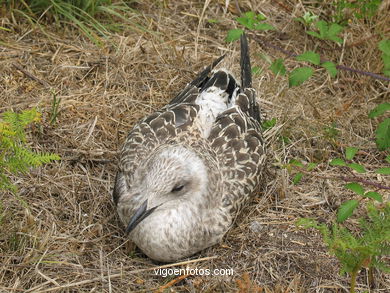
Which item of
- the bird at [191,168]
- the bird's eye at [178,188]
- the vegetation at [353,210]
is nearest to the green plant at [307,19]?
the vegetation at [353,210]

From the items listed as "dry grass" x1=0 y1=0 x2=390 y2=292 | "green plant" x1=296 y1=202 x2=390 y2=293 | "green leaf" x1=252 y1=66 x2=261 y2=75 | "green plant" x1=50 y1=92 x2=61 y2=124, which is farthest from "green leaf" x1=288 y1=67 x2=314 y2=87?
"green plant" x1=50 y1=92 x2=61 y2=124

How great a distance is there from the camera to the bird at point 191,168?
412 cm

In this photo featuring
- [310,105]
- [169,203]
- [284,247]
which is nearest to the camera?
[169,203]

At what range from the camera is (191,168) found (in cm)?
420

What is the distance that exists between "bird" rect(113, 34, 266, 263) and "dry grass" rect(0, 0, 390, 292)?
186 millimetres

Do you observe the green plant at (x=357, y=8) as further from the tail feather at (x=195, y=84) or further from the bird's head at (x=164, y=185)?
the bird's head at (x=164, y=185)

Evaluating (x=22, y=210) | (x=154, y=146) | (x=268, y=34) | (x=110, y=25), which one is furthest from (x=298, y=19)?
(x=22, y=210)

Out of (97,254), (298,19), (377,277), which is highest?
(298,19)

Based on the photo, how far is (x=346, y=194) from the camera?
16.2ft

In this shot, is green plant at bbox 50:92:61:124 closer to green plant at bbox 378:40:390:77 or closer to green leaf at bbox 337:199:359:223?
green leaf at bbox 337:199:359:223

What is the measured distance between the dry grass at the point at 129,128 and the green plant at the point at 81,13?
0.12 meters

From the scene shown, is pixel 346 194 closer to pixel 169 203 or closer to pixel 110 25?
pixel 169 203

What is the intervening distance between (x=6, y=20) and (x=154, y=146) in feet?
6.74

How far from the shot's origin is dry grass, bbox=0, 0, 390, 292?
411 centimetres
